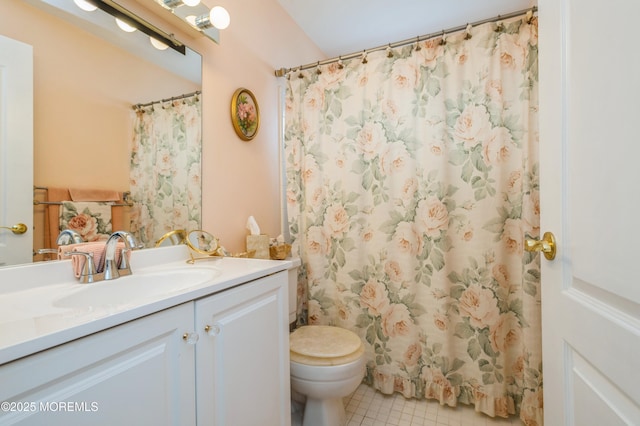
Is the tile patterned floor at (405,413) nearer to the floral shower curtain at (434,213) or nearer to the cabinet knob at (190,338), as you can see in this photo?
the floral shower curtain at (434,213)

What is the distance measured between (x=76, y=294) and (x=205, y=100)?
976mm

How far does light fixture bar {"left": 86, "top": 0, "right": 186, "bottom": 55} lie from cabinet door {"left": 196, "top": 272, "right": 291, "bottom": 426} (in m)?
1.07

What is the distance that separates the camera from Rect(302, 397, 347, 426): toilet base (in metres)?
1.32

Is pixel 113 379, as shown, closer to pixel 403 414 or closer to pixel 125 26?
pixel 125 26

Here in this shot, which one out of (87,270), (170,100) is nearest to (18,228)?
(87,270)

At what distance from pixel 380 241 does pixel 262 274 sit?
2.91 ft

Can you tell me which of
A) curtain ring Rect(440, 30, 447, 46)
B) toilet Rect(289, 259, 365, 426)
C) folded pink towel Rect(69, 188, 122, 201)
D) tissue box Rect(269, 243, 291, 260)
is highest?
curtain ring Rect(440, 30, 447, 46)

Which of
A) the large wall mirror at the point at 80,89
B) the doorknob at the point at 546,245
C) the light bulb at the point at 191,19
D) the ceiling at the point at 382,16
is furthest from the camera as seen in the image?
the ceiling at the point at 382,16

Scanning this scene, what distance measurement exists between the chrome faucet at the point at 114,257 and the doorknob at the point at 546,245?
1.18 metres

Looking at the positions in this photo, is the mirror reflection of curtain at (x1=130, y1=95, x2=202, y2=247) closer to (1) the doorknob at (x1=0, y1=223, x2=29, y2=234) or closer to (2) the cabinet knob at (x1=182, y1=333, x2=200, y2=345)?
(1) the doorknob at (x1=0, y1=223, x2=29, y2=234)

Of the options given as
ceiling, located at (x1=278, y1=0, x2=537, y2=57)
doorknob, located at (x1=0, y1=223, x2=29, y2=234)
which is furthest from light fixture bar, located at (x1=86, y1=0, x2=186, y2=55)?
ceiling, located at (x1=278, y1=0, x2=537, y2=57)

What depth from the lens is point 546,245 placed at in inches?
27.1

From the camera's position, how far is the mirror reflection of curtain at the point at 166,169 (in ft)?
3.54

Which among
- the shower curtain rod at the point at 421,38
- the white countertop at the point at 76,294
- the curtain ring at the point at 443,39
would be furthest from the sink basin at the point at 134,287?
the curtain ring at the point at 443,39
